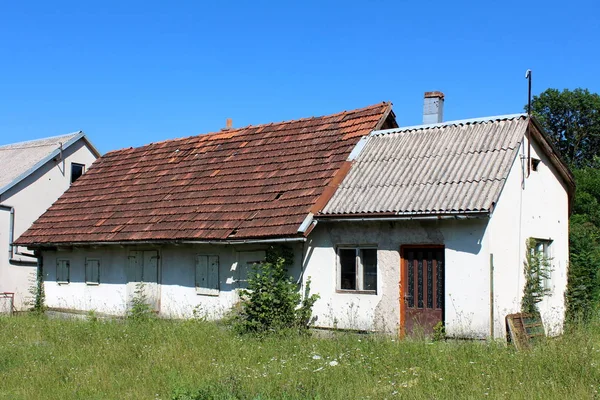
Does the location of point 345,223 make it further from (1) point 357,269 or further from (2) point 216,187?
(2) point 216,187

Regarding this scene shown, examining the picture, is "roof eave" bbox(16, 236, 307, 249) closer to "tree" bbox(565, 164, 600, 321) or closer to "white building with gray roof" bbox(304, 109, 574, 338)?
"white building with gray roof" bbox(304, 109, 574, 338)

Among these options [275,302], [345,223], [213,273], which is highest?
[345,223]

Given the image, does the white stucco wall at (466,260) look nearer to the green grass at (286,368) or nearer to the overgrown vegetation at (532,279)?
the overgrown vegetation at (532,279)

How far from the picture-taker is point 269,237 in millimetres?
15039

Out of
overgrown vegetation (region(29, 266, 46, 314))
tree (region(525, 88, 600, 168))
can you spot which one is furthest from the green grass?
tree (region(525, 88, 600, 168))

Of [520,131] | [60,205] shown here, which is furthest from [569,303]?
[60,205]

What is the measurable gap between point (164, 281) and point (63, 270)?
4.71 metres

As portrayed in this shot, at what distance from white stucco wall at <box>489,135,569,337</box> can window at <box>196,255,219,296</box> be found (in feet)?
22.7

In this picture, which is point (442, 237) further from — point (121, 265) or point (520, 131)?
point (121, 265)

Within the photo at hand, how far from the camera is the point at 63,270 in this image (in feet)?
68.9

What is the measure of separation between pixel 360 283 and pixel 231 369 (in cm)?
461

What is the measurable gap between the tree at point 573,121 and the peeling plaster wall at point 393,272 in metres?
36.7

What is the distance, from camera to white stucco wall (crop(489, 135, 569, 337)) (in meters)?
13.2

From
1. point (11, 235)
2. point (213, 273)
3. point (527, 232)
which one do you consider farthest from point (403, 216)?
point (11, 235)
